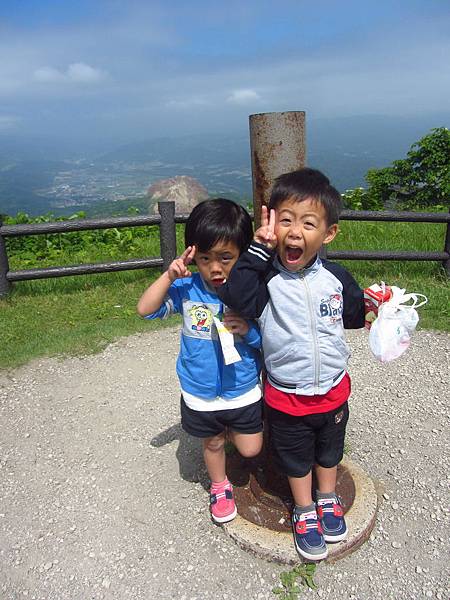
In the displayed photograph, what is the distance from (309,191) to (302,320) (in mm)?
501

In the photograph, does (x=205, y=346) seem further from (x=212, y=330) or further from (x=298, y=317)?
(x=298, y=317)

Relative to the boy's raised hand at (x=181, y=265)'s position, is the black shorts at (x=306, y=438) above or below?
below

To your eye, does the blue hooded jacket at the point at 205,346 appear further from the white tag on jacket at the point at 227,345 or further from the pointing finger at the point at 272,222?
the pointing finger at the point at 272,222

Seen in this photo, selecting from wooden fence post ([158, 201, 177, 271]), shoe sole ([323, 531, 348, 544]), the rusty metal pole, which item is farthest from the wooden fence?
shoe sole ([323, 531, 348, 544])

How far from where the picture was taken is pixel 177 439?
11.1ft

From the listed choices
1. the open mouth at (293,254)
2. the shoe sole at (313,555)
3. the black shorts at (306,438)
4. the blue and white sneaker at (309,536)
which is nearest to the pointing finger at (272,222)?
the open mouth at (293,254)

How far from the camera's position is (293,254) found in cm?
195

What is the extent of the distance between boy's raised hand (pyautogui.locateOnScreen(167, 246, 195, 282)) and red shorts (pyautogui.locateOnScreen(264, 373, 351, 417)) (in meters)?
0.63

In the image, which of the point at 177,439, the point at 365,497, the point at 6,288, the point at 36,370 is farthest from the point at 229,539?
the point at 6,288

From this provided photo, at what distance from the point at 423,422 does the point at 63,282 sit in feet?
15.2

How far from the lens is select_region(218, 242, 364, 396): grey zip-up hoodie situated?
Result: 6.57 feet

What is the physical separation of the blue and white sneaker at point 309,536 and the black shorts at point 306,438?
0.23 meters

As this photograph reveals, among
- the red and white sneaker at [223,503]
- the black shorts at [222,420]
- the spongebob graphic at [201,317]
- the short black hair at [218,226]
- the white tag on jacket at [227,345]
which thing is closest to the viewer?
the short black hair at [218,226]

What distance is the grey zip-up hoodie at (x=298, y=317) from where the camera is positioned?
200 cm
